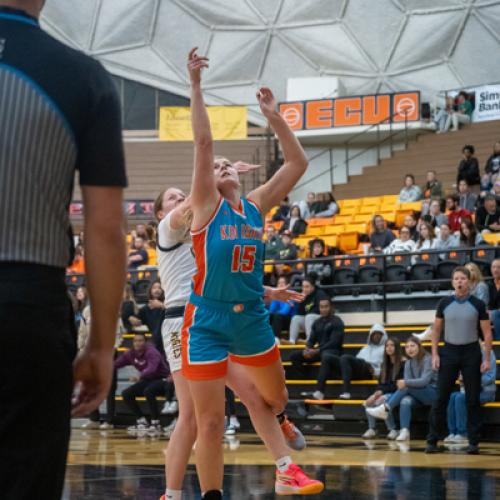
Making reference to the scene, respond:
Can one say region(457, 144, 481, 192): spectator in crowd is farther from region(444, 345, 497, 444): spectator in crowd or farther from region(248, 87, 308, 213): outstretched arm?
region(248, 87, 308, 213): outstretched arm

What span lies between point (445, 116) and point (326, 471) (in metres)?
19.0

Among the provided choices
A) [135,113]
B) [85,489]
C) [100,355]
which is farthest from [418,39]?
[100,355]

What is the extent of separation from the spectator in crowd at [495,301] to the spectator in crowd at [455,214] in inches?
123

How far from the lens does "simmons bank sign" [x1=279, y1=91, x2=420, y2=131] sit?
1038 inches

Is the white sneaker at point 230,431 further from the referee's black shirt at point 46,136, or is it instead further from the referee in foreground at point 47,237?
the referee's black shirt at point 46,136

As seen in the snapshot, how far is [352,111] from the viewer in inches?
1068

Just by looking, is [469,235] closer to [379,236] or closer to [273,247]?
[379,236]

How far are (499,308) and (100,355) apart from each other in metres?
10.5

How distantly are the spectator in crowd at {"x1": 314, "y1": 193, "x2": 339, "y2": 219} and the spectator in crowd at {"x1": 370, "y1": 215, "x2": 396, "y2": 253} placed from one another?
12.8 feet

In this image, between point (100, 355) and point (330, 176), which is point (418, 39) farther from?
point (100, 355)

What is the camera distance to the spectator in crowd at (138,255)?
18562 millimetres

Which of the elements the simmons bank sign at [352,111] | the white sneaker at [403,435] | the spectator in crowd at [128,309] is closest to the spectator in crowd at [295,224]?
the spectator in crowd at [128,309]

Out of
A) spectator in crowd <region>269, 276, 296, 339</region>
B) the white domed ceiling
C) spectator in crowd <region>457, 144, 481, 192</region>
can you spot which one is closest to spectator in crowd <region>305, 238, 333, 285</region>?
spectator in crowd <region>269, 276, 296, 339</region>

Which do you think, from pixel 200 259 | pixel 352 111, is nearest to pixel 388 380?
pixel 200 259
